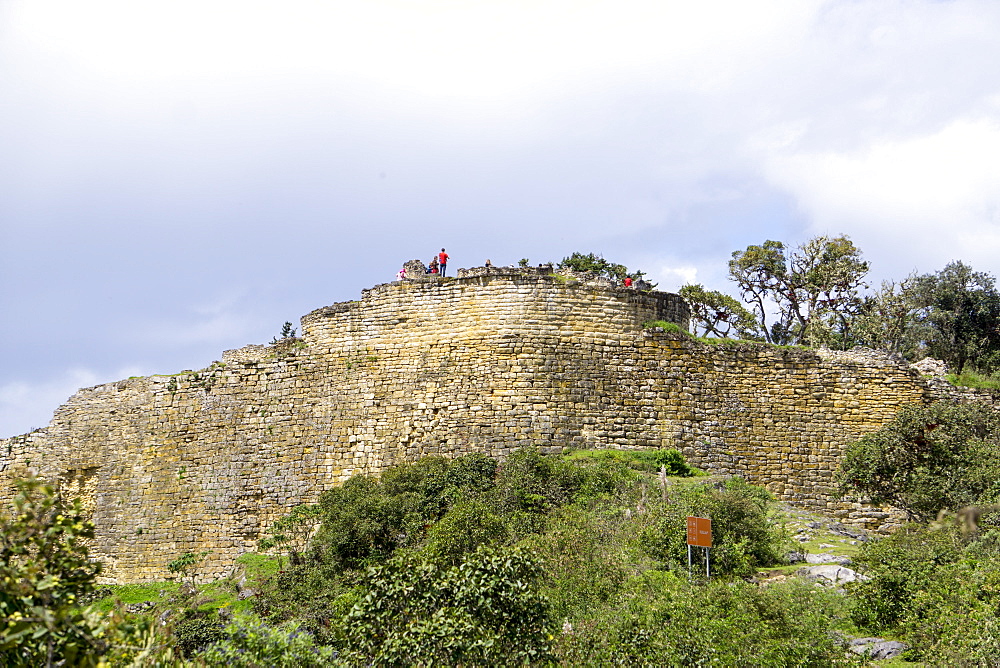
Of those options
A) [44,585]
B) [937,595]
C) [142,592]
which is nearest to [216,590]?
[142,592]

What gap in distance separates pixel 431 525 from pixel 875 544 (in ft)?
24.9

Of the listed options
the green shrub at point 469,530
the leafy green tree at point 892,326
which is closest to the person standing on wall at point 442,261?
the green shrub at point 469,530

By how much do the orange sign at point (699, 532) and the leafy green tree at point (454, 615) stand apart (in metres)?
3.52

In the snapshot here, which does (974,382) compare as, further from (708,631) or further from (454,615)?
(454,615)

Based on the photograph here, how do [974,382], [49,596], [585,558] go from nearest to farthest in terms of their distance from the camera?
1. [49,596]
2. [585,558]
3. [974,382]

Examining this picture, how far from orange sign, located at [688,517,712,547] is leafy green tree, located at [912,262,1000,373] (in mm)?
19595

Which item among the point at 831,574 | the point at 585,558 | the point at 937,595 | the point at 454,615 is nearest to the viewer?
the point at 454,615

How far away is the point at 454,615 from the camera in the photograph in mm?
10391

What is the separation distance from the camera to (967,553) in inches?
554

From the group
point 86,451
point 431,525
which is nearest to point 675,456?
point 431,525

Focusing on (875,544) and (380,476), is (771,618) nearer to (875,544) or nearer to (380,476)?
Result: (875,544)

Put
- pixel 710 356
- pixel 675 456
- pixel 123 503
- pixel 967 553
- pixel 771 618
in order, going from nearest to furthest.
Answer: pixel 771 618 → pixel 967 553 → pixel 675 456 → pixel 710 356 → pixel 123 503

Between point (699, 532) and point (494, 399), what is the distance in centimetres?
811

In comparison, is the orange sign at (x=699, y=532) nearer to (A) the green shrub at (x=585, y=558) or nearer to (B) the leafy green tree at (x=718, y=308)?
(A) the green shrub at (x=585, y=558)
